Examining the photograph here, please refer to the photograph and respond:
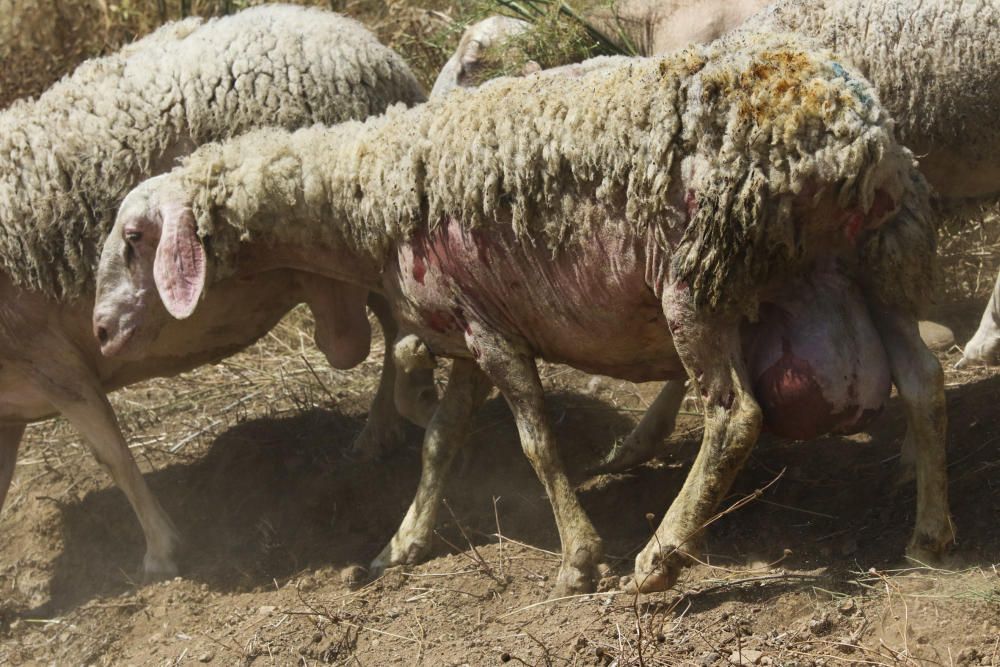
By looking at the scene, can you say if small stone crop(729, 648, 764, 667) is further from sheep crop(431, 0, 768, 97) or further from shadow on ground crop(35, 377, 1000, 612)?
sheep crop(431, 0, 768, 97)

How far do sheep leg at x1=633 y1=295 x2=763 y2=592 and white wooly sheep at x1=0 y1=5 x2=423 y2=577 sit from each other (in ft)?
5.52

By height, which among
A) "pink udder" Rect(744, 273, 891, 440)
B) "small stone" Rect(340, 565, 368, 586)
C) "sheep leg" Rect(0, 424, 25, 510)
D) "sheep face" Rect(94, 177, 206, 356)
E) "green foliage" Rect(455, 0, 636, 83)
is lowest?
"small stone" Rect(340, 565, 368, 586)

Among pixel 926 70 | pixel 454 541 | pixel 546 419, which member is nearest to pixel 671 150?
pixel 546 419

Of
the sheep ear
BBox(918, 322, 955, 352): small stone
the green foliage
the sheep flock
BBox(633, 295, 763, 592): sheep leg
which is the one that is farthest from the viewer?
the green foliage

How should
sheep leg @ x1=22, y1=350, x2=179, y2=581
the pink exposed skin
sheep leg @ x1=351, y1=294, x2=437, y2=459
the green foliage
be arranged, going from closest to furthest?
1. the pink exposed skin
2. sheep leg @ x1=22, y1=350, x2=179, y2=581
3. sheep leg @ x1=351, y1=294, x2=437, y2=459
4. the green foliage

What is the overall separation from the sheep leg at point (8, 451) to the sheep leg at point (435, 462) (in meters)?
1.90

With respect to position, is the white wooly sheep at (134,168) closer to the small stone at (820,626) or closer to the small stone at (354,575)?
the small stone at (354,575)

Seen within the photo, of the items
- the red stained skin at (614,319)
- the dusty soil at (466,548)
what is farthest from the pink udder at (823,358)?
the dusty soil at (466,548)

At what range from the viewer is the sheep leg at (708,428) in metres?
3.85

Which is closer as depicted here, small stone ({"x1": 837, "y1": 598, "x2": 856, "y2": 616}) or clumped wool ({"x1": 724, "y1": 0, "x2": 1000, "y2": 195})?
small stone ({"x1": 837, "y1": 598, "x2": 856, "y2": 616})

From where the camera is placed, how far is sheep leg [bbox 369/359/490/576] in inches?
187

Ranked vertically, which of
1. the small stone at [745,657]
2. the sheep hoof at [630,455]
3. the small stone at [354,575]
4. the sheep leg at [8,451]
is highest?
the sheep leg at [8,451]

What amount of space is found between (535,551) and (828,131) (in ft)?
6.04

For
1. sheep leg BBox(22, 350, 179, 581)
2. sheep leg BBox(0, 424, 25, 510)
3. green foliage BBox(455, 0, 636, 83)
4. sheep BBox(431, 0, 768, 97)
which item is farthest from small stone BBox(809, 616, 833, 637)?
sheep leg BBox(0, 424, 25, 510)
